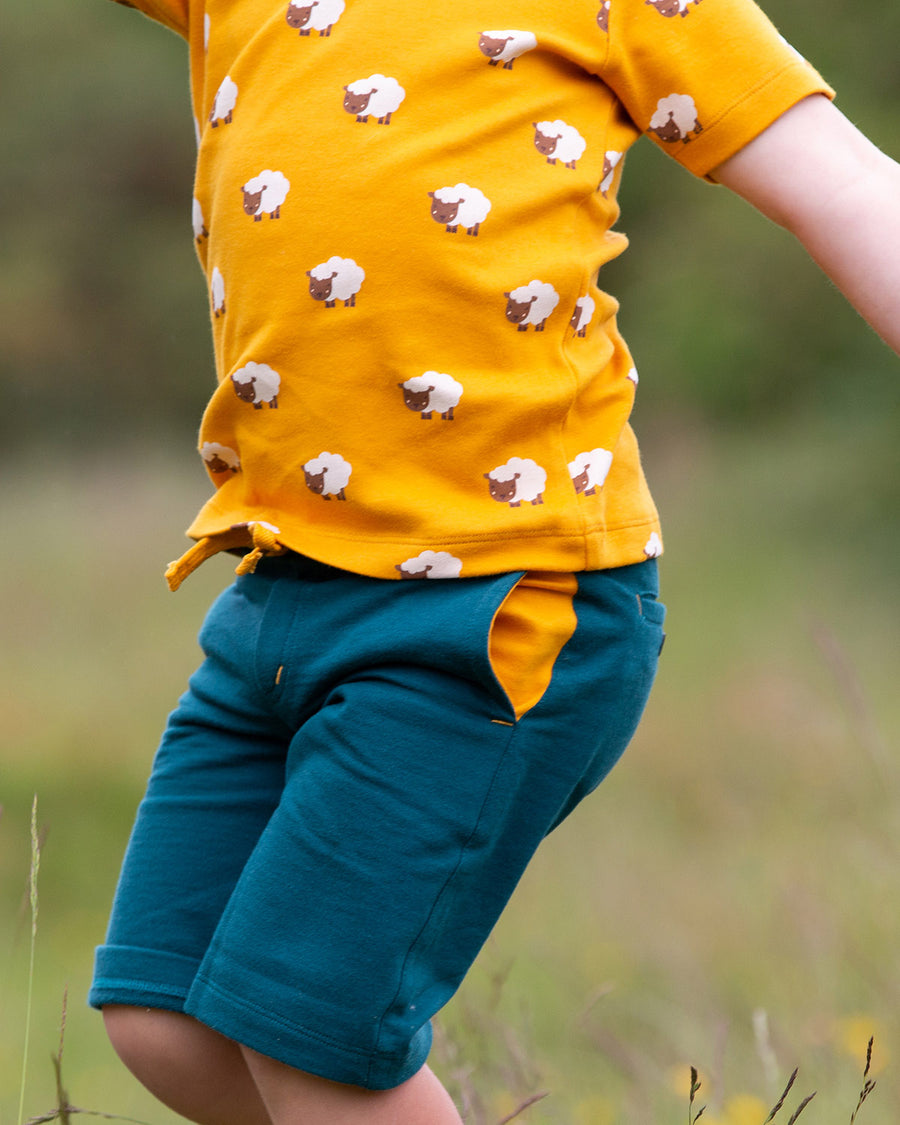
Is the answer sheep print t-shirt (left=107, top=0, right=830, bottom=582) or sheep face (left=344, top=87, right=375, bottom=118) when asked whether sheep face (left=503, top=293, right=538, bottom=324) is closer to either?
sheep print t-shirt (left=107, top=0, right=830, bottom=582)

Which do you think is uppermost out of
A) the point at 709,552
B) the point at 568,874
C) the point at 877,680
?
the point at 568,874

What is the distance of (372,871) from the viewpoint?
3.50ft

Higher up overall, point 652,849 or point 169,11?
point 169,11

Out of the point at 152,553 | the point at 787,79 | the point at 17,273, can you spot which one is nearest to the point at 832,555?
the point at 152,553

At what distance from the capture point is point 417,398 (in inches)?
44.6

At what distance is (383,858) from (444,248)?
0.48 m

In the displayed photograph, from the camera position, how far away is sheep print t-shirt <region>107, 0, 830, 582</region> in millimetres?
1132

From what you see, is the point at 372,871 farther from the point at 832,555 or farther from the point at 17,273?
the point at 17,273

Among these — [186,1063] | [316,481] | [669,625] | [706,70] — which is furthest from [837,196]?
[669,625]

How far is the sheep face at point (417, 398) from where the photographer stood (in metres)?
1.13

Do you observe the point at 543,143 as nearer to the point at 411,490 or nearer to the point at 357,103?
the point at 357,103

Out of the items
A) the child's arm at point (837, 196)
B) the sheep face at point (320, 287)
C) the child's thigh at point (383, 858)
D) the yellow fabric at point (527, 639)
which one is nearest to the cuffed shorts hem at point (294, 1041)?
the child's thigh at point (383, 858)

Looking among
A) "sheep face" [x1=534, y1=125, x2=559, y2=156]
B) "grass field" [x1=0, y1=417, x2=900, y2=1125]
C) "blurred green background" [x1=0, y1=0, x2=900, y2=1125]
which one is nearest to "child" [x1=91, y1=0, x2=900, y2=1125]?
"sheep face" [x1=534, y1=125, x2=559, y2=156]

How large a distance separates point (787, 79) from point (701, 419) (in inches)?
352
